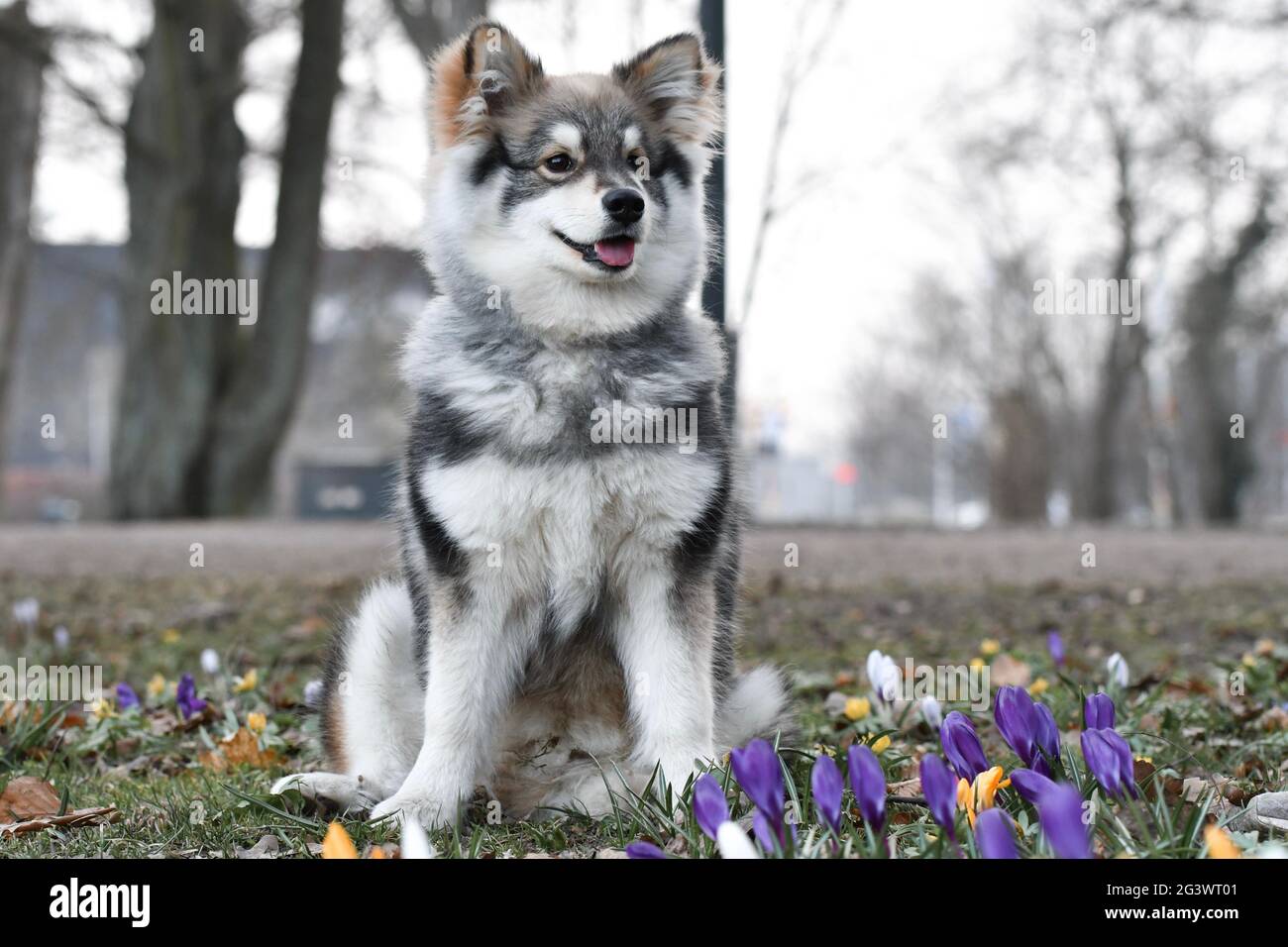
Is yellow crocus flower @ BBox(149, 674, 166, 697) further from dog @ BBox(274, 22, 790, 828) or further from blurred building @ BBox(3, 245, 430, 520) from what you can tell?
blurred building @ BBox(3, 245, 430, 520)

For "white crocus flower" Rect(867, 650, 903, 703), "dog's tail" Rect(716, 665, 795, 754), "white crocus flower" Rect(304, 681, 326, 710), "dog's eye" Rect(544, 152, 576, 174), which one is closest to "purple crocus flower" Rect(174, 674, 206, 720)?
"white crocus flower" Rect(304, 681, 326, 710)

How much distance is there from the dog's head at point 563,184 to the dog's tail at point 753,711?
1.29 metres

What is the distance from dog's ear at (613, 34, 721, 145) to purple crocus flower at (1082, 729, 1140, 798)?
222 cm

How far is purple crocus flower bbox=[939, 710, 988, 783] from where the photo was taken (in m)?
2.70

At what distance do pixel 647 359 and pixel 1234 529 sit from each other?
1501 centimetres

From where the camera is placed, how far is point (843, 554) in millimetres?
11594

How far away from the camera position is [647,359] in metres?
3.51

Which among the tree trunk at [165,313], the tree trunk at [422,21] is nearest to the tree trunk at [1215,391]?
the tree trunk at [422,21]

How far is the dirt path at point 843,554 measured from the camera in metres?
9.59

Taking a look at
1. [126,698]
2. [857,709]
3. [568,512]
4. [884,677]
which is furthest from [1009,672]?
[126,698]

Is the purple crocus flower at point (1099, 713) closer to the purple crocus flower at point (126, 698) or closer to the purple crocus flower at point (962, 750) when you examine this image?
the purple crocus flower at point (962, 750)

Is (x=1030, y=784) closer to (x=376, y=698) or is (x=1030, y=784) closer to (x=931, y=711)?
(x=931, y=711)
